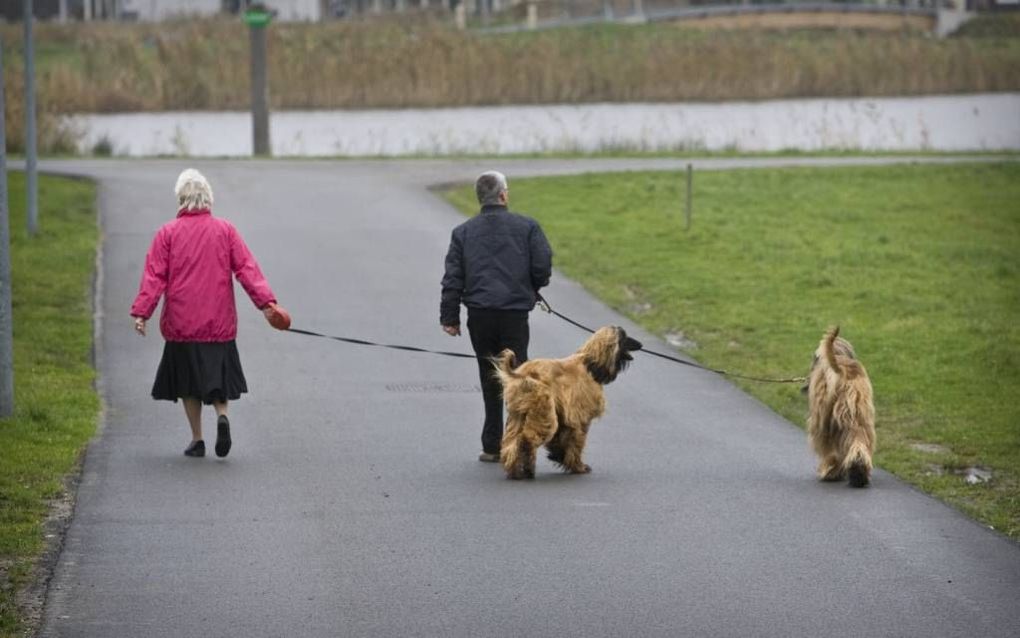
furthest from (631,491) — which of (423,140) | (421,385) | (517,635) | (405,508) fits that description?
(423,140)

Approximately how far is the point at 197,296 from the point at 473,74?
111ft

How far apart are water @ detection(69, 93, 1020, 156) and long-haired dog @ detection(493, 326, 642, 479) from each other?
85.5 ft

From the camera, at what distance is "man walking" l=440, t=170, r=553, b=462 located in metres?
11.2

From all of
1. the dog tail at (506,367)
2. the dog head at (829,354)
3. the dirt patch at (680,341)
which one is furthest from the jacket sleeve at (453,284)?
the dirt patch at (680,341)

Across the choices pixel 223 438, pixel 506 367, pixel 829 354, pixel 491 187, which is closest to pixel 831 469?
pixel 829 354

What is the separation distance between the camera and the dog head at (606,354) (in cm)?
1070

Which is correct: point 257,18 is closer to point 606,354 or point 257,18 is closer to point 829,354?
point 606,354

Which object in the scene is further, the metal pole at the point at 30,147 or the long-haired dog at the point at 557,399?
the metal pole at the point at 30,147

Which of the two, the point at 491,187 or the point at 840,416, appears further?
the point at 491,187

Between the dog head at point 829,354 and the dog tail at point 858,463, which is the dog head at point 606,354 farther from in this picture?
the dog tail at point 858,463

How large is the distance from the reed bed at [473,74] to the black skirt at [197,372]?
27.6m

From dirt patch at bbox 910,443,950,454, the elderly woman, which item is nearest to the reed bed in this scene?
the elderly woman

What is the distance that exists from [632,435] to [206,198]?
11.2ft

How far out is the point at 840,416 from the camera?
408 inches
